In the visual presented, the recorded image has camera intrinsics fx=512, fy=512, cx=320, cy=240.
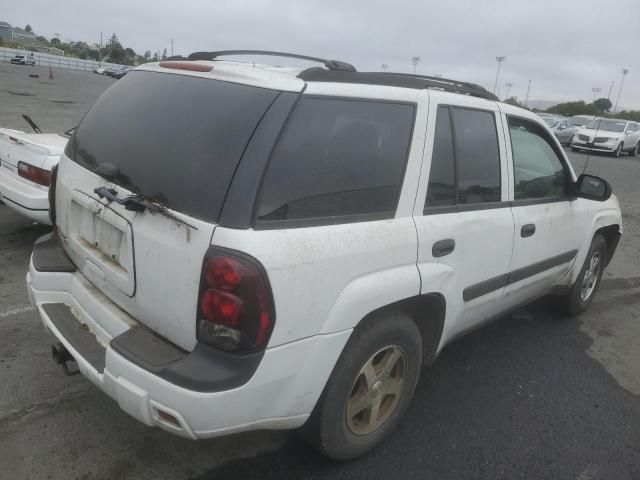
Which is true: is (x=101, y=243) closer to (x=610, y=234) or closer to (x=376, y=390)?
(x=376, y=390)

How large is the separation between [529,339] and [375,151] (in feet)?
8.36

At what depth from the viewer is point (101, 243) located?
90.9 inches

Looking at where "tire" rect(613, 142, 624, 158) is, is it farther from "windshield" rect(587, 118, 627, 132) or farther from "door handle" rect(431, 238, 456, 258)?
"door handle" rect(431, 238, 456, 258)

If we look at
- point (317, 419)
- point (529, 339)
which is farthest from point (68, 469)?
point (529, 339)

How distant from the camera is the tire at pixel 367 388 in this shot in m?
2.22

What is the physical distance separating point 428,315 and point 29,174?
3710 mm

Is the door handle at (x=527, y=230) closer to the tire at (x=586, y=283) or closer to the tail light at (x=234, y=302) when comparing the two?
the tire at (x=586, y=283)

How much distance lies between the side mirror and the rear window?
103 inches

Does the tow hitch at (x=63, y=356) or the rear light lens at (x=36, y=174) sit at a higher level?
the rear light lens at (x=36, y=174)

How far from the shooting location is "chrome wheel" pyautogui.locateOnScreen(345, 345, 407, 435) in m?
2.41

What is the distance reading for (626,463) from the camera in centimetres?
272

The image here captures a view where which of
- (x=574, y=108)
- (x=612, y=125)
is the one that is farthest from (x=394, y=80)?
(x=574, y=108)

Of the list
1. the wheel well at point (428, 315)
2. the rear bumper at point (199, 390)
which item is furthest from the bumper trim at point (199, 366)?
the wheel well at point (428, 315)

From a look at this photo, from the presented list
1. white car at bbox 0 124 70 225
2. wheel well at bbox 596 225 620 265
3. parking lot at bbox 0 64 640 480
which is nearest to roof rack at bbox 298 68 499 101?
parking lot at bbox 0 64 640 480
